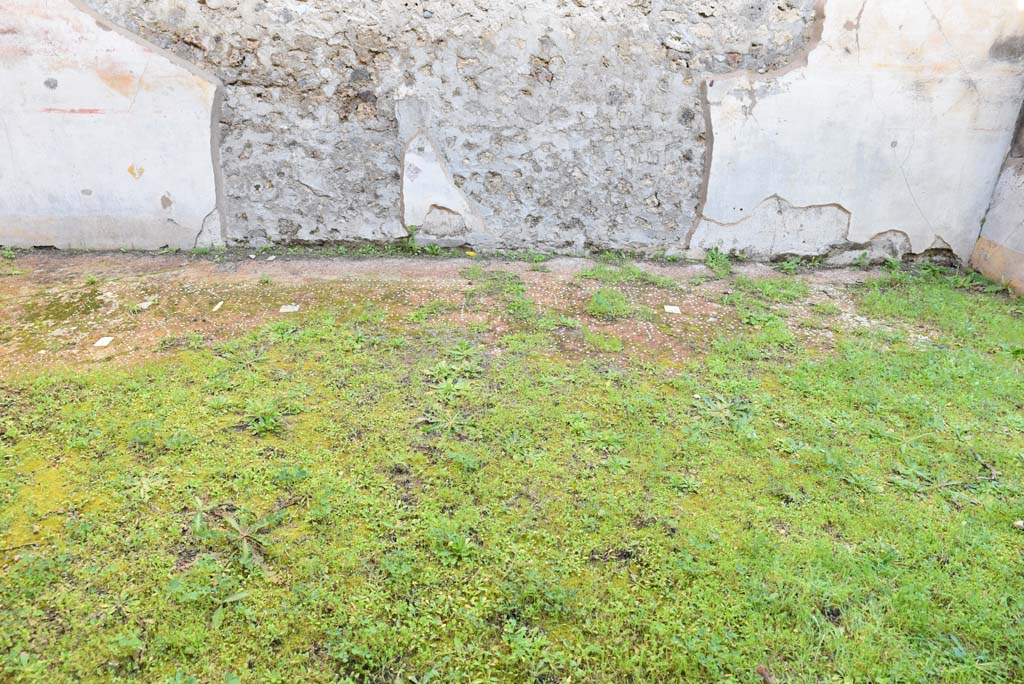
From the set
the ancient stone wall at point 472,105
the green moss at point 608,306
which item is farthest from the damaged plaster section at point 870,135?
the green moss at point 608,306

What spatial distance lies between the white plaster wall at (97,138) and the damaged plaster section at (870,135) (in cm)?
349

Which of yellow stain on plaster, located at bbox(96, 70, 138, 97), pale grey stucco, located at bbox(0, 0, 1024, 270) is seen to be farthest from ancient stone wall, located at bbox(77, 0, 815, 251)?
yellow stain on plaster, located at bbox(96, 70, 138, 97)

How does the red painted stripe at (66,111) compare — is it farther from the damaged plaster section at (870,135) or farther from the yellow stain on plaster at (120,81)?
the damaged plaster section at (870,135)

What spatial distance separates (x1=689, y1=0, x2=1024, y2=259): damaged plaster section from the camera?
154 inches

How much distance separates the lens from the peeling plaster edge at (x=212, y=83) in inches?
151

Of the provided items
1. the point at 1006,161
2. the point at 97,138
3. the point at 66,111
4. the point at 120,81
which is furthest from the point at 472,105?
the point at 1006,161

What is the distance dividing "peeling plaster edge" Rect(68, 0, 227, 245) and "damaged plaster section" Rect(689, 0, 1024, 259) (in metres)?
3.27

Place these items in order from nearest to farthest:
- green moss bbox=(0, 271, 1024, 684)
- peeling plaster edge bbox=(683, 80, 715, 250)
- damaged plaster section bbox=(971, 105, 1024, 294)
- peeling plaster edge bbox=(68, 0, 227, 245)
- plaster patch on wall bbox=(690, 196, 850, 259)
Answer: green moss bbox=(0, 271, 1024, 684)
peeling plaster edge bbox=(68, 0, 227, 245)
damaged plaster section bbox=(971, 105, 1024, 294)
peeling plaster edge bbox=(683, 80, 715, 250)
plaster patch on wall bbox=(690, 196, 850, 259)

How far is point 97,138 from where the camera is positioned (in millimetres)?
4012

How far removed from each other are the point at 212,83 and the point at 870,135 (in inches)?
171

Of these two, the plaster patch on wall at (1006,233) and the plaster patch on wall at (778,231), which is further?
the plaster patch on wall at (778,231)

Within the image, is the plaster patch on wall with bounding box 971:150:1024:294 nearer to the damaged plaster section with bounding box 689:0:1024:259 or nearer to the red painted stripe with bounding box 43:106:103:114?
the damaged plaster section with bounding box 689:0:1024:259

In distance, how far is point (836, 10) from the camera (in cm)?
389

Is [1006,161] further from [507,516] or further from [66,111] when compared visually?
[66,111]
